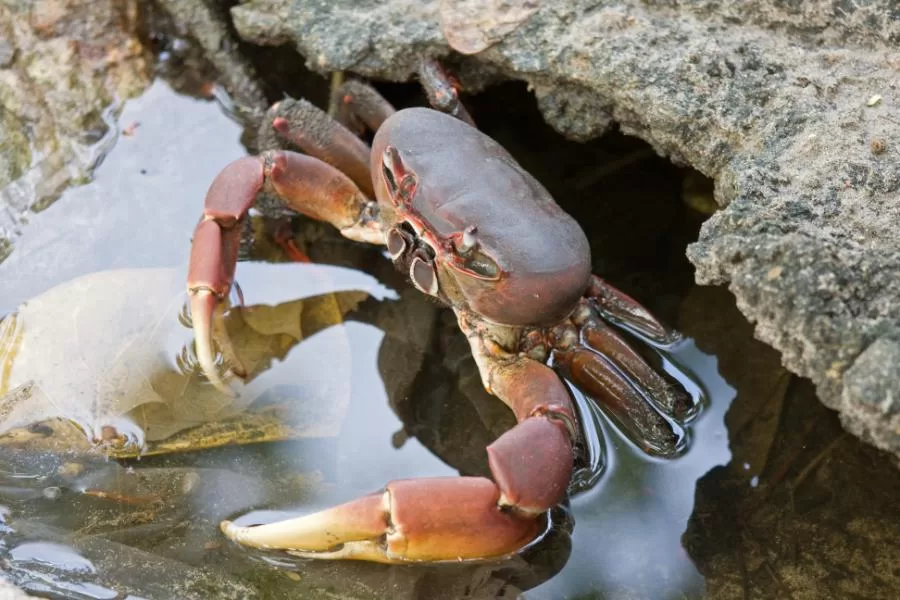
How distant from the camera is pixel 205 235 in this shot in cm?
245

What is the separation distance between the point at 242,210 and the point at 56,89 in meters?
0.92

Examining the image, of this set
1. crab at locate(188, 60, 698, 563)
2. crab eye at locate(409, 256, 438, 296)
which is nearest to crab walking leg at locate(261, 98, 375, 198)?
crab at locate(188, 60, 698, 563)

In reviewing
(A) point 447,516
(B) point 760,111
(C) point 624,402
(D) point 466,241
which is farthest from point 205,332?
(B) point 760,111

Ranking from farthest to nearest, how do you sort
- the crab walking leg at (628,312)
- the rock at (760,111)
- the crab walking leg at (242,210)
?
the crab walking leg at (628,312) < the crab walking leg at (242,210) < the rock at (760,111)

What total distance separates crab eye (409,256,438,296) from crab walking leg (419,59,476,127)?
0.52 metres

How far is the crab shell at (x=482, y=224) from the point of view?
7.02 feet

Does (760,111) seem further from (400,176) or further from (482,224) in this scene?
(400,176)

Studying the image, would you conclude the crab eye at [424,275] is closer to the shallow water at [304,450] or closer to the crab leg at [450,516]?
the shallow water at [304,450]

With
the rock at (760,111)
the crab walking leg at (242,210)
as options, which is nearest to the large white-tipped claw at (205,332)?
the crab walking leg at (242,210)

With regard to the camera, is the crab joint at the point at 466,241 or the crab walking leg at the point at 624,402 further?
the crab walking leg at the point at 624,402

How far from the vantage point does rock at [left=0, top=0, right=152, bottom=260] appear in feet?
9.14

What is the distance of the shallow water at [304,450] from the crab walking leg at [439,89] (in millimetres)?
514

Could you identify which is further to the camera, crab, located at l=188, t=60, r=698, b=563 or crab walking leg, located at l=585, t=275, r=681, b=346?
crab walking leg, located at l=585, t=275, r=681, b=346

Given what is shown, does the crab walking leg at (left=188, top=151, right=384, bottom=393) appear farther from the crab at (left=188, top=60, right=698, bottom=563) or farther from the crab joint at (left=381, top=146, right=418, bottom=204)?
the crab joint at (left=381, top=146, right=418, bottom=204)
